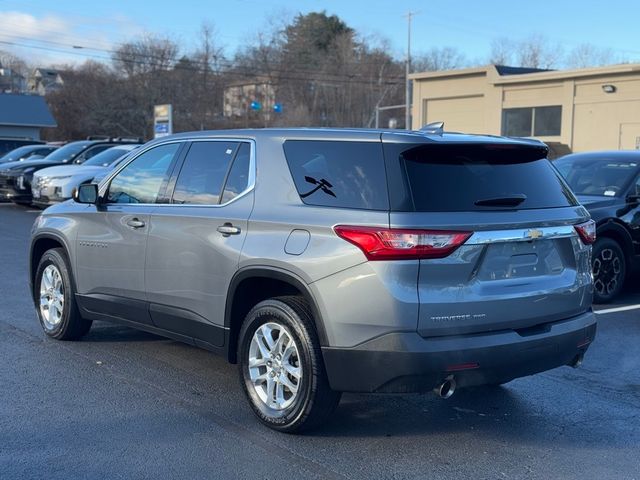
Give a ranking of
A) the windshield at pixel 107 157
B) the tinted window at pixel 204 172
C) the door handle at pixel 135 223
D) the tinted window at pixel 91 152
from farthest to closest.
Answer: the tinted window at pixel 91 152 → the windshield at pixel 107 157 → the door handle at pixel 135 223 → the tinted window at pixel 204 172

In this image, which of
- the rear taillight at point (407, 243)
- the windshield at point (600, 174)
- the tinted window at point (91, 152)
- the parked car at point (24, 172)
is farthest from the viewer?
the tinted window at point (91, 152)

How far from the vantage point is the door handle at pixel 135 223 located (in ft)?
18.0

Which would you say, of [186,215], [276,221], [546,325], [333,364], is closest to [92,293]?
[186,215]

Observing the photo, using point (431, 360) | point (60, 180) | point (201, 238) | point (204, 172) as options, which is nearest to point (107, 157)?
point (60, 180)

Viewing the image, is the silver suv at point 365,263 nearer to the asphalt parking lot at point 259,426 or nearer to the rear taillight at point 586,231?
the rear taillight at point 586,231

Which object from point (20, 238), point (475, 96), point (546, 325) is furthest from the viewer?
point (475, 96)

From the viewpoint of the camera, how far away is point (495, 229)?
405 cm

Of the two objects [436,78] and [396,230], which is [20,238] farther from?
[436,78]

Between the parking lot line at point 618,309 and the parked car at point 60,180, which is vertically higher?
the parked car at point 60,180

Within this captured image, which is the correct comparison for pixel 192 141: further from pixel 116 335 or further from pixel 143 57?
pixel 143 57

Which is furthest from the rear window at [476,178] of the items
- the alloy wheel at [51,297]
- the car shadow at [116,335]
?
the alloy wheel at [51,297]

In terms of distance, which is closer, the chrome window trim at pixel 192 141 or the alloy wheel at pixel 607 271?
the chrome window trim at pixel 192 141

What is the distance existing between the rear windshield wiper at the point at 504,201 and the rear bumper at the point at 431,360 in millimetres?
722

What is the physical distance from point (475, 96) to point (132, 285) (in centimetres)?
3306
